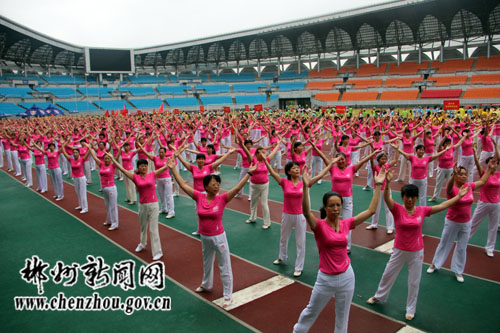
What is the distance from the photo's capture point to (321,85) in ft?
204

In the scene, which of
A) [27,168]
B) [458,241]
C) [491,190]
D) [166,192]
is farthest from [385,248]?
[27,168]

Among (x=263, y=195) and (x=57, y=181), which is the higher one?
(x=263, y=195)

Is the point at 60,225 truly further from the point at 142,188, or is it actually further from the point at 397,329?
the point at 397,329

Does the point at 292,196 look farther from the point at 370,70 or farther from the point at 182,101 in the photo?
the point at 182,101

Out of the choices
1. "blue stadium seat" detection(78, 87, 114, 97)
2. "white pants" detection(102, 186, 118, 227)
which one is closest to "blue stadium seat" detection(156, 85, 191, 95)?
"blue stadium seat" detection(78, 87, 114, 97)

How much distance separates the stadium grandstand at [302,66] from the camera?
49.4 metres

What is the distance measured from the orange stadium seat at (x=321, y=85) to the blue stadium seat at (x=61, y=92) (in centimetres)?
4067

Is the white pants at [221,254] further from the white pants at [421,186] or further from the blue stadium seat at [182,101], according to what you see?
the blue stadium seat at [182,101]

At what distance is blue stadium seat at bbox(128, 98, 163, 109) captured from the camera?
62938 millimetres

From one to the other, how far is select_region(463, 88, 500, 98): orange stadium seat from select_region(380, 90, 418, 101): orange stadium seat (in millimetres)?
6139

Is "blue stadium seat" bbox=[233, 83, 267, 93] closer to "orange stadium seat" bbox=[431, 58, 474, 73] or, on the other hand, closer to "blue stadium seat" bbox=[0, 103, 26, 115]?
"orange stadium seat" bbox=[431, 58, 474, 73]

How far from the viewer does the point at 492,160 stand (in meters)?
6.65

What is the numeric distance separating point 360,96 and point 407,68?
35.4 feet

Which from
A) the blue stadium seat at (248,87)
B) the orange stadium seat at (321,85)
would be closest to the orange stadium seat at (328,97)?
the orange stadium seat at (321,85)
